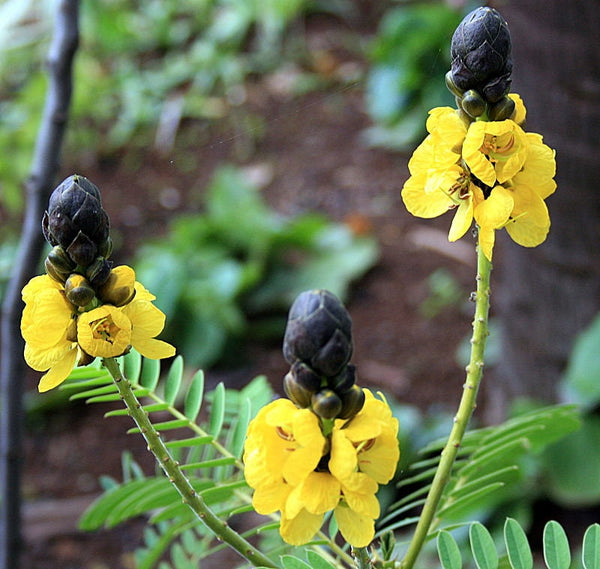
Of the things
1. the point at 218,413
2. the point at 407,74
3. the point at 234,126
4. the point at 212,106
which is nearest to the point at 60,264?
the point at 218,413

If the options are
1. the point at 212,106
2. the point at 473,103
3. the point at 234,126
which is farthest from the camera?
the point at 212,106

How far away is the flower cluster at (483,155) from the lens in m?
0.58

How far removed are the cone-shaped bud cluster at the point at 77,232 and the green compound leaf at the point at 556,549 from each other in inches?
16.9

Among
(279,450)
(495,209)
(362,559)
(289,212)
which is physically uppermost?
(495,209)

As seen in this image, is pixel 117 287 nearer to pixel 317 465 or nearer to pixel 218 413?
pixel 317 465

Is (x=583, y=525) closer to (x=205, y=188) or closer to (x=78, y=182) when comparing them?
(x=78, y=182)

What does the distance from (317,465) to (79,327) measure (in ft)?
0.59

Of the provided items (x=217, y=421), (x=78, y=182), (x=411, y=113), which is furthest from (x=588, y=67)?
(x=411, y=113)

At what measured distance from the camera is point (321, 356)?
1.61ft

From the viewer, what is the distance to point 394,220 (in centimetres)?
398

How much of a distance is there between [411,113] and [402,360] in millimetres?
1678

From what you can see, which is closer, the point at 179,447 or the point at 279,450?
the point at 279,450

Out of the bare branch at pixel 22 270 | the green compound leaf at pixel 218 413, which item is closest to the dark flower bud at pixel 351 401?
the green compound leaf at pixel 218 413

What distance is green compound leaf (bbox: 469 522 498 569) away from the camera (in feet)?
2.25
